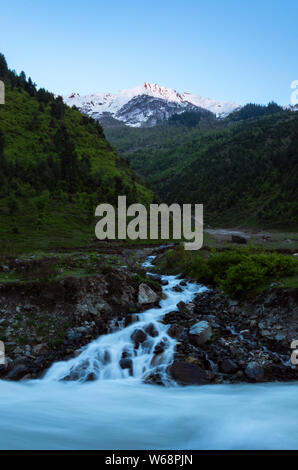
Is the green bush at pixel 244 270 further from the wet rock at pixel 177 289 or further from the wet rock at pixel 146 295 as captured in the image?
the wet rock at pixel 146 295

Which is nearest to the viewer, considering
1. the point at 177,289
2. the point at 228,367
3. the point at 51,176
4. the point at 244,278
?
the point at 228,367

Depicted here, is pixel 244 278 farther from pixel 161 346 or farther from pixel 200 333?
pixel 161 346

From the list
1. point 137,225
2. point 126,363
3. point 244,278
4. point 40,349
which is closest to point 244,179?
point 137,225

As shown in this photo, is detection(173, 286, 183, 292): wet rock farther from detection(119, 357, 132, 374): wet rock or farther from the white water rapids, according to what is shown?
detection(119, 357, 132, 374): wet rock

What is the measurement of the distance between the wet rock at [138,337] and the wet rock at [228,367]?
322 cm

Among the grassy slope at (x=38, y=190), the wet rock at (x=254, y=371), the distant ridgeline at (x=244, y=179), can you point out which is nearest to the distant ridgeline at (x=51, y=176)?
the grassy slope at (x=38, y=190)

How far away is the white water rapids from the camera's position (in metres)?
6.79

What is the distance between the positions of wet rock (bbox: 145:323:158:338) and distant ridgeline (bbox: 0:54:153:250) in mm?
22751

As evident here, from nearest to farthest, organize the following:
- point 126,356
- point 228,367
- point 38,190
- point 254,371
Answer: point 254,371 → point 228,367 → point 126,356 → point 38,190

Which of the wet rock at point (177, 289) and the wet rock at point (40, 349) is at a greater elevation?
the wet rock at point (177, 289)

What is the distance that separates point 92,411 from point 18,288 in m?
6.65

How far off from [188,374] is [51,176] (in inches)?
1782

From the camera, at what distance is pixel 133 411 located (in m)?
8.44

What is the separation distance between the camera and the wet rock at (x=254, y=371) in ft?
30.8
